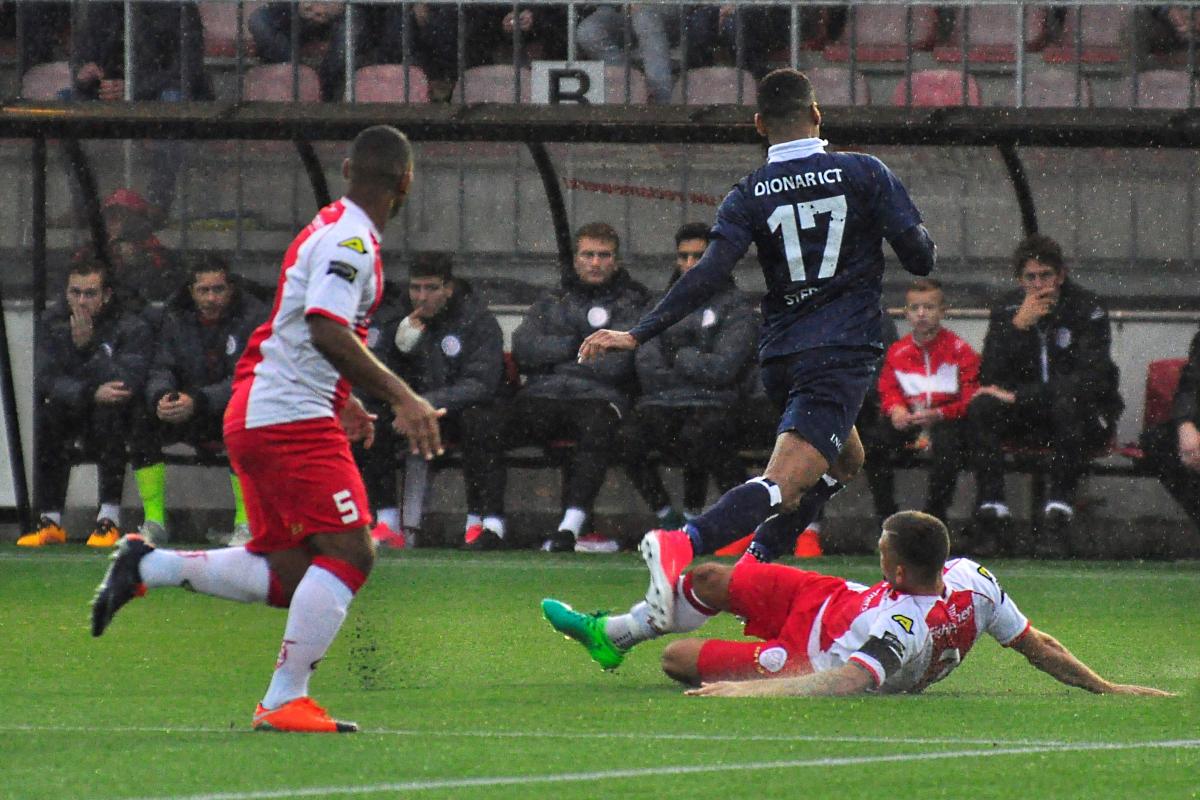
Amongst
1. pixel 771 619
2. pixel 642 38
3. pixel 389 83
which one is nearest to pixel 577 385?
pixel 642 38

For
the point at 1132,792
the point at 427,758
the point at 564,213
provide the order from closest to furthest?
the point at 1132,792
the point at 427,758
the point at 564,213

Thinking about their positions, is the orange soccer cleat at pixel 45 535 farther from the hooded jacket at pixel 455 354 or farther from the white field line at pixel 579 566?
the hooded jacket at pixel 455 354

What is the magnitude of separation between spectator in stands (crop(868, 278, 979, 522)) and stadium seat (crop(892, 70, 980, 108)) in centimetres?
303

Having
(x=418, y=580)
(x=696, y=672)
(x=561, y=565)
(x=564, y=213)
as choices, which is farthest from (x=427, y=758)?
(x=564, y=213)

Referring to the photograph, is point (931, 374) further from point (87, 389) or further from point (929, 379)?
point (87, 389)

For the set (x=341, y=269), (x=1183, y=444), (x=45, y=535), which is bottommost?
(x=45, y=535)

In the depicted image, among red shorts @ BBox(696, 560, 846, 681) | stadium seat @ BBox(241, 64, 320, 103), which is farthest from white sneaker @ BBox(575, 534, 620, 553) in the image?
red shorts @ BBox(696, 560, 846, 681)

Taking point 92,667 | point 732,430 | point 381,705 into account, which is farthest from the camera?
point 732,430

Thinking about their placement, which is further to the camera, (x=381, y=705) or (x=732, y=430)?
(x=732, y=430)

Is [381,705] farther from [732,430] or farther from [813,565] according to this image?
[732,430]

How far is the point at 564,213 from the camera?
44.1 ft

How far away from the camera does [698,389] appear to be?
1261 cm

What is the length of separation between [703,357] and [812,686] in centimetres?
646

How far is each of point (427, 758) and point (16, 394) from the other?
9.15m
